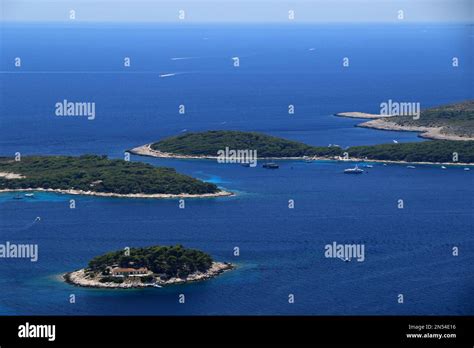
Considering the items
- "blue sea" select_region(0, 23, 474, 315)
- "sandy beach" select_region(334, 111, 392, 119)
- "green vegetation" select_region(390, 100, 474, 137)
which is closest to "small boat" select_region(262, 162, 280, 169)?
"blue sea" select_region(0, 23, 474, 315)

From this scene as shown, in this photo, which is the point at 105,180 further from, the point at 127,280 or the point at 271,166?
the point at 127,280

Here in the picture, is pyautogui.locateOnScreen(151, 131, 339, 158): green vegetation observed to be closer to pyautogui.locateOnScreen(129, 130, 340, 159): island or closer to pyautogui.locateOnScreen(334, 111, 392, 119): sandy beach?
pyautogui.locateOnScreen(129, 130, 340, 159): island

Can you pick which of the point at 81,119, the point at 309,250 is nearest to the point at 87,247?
the point at 309,250

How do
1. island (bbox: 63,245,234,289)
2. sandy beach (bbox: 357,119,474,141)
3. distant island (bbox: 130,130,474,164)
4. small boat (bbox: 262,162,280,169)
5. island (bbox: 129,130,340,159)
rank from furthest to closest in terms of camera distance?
sandy beach (bbox: 357,119,474,141) < island (bbox: 129,130,340,159) < distant island (bbox: 130,130,474,164) < small boat (bbox: 262,162,280,169) < island (bbox: 63,245,234,289)

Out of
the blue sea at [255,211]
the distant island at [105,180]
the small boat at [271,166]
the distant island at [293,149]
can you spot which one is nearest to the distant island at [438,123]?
the blue sea at [255,211]

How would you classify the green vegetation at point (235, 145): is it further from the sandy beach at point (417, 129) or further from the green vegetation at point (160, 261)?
the green vegetation at point (160, 261)

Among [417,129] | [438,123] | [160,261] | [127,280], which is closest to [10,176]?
[160,261]
